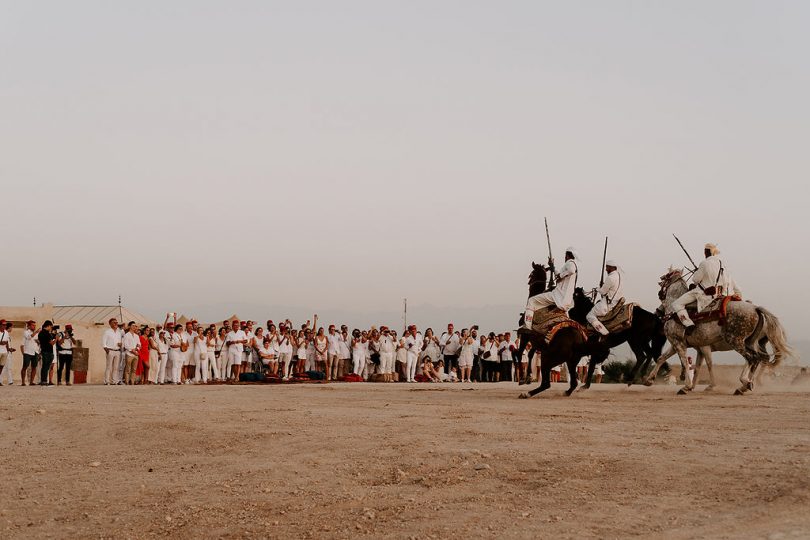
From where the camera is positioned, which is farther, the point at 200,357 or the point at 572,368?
the point at 200,357

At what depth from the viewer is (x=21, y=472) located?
1145cm

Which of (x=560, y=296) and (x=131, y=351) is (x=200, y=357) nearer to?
(x=131, y=351)

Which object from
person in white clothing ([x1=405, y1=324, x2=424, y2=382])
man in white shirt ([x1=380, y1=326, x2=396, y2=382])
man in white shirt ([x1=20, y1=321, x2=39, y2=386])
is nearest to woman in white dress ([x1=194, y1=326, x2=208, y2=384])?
man in white shirt ([x1=20, y1=321, x2=39, y2=386])

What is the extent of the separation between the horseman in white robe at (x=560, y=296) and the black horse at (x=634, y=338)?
1080 millimetres

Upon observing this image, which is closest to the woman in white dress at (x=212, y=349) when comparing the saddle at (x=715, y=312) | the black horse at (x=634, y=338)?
the black horse at (x=634, y=338)

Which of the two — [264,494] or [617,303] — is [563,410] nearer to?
[617,303]

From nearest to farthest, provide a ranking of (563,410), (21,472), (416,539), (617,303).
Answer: (416,539), (21,472), (563,410), (617,303)

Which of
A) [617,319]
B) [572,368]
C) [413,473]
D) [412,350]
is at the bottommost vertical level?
[413,473]

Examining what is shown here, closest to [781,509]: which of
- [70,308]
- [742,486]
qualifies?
[742,486]

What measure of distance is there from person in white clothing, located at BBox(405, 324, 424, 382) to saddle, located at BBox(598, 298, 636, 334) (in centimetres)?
1371

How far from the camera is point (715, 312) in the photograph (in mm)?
19359

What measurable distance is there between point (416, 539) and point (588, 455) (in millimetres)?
3111

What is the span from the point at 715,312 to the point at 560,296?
3.24m

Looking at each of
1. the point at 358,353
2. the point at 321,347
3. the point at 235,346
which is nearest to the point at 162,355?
the point at 235,346
